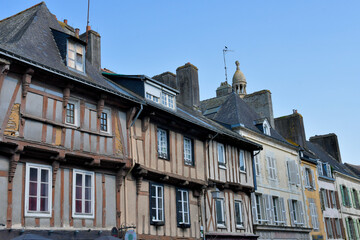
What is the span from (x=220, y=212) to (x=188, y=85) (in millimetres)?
6464

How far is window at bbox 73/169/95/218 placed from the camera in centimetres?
1120

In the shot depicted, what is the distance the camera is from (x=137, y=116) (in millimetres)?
13016

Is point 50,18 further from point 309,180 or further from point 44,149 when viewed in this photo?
point 309,180

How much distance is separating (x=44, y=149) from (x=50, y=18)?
497 cm

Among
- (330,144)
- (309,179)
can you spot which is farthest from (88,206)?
(330,144)

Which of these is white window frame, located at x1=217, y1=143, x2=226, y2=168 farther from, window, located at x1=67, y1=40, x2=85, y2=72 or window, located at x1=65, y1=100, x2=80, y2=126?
window, located at x1=65, y1=100, x2=80, y2=126

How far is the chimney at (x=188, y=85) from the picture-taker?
20.6 metres

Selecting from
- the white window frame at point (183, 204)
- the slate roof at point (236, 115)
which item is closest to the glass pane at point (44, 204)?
the white window frame at point (183, 204)

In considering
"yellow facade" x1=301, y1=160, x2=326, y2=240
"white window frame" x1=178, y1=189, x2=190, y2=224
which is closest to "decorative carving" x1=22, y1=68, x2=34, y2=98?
"white window frame" x1=178, y1=189, x2=190, y2=224

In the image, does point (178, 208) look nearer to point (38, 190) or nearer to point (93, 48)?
point (38, 190)

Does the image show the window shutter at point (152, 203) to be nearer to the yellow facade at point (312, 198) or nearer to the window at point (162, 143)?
the window at point (162, 143)

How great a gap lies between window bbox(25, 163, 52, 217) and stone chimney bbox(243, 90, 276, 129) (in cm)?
1674

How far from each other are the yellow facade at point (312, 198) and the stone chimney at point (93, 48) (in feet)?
45.8

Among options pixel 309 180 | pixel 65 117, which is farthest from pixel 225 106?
pixel 65 117
